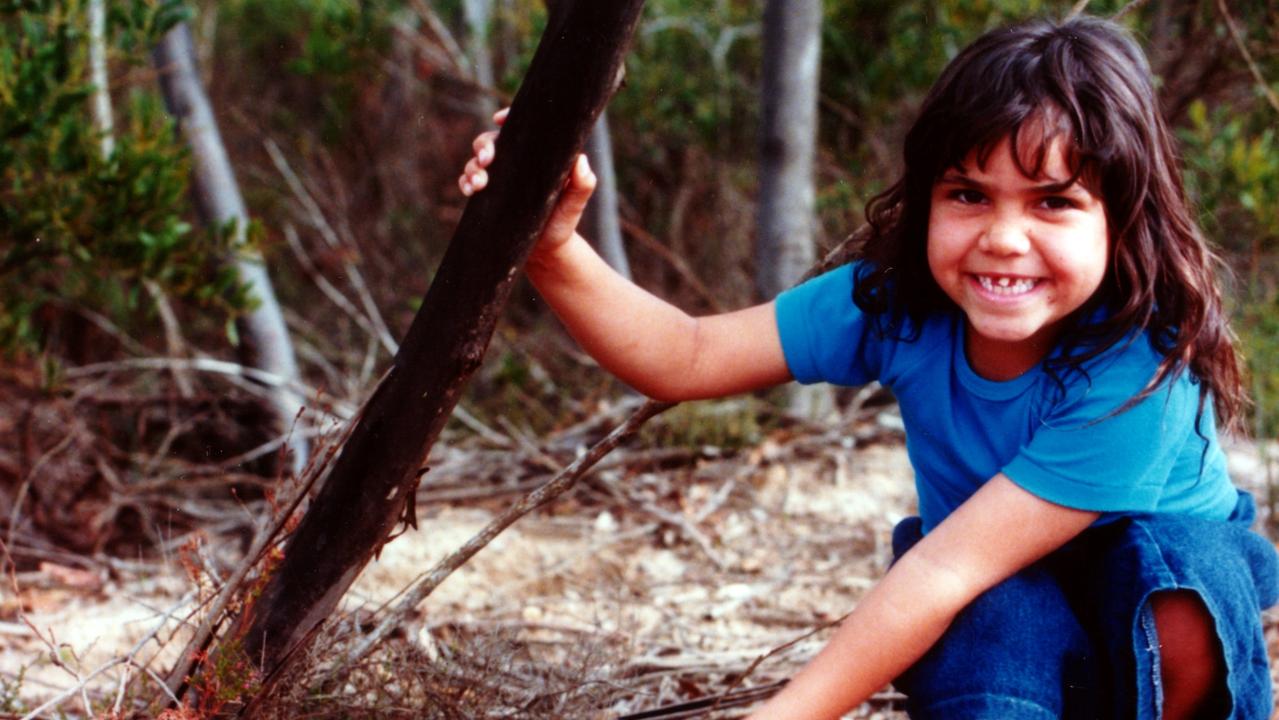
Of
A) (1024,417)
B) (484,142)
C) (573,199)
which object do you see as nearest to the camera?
(484,142)

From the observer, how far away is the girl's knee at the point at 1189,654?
1.52 metres

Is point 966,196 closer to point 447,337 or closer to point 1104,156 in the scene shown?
point 1104,156

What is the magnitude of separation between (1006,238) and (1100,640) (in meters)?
0.58

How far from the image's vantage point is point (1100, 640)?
161 cm

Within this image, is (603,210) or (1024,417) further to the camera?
(603,210)

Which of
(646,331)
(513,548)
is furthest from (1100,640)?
(513,548)

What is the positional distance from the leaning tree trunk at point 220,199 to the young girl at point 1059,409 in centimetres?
199

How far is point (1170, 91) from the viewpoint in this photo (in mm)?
3561

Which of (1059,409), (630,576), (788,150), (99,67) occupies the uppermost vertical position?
(788,150)

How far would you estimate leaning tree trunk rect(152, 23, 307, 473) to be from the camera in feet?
11.1

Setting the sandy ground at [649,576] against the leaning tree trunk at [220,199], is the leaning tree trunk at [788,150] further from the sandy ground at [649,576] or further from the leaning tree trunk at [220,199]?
the leaning tree trunk at [220,199]

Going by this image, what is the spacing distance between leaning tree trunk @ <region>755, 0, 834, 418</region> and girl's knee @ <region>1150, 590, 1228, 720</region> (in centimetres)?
220

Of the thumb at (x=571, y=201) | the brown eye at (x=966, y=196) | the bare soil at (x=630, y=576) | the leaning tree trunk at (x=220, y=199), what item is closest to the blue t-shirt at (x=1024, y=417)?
the brown eye at (x=966, y=196)

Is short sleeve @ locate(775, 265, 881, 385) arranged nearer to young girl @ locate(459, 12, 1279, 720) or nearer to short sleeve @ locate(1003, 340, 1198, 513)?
young girl @ locate(459, 12, 1279, 720)
